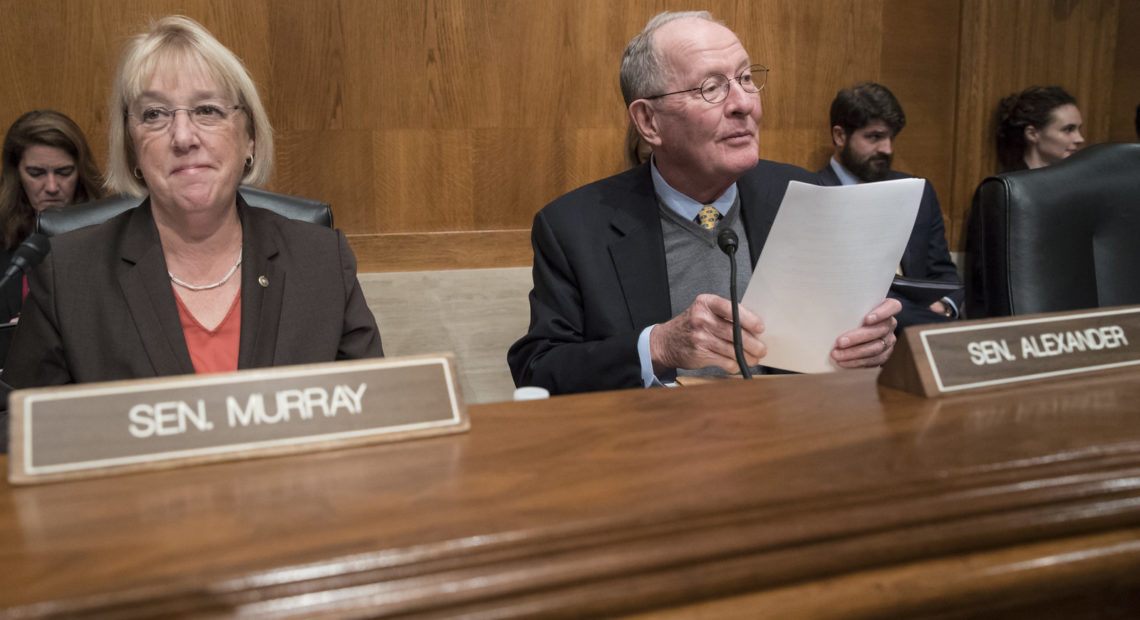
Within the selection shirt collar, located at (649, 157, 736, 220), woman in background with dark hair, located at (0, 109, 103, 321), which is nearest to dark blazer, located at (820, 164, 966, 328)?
shirt collar, located at (649, 157, 736, 220)

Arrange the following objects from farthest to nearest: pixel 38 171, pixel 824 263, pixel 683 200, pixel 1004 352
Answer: pixel 38 171 → pixel 683 200 → pixel 824 263 → pixel 1004 352

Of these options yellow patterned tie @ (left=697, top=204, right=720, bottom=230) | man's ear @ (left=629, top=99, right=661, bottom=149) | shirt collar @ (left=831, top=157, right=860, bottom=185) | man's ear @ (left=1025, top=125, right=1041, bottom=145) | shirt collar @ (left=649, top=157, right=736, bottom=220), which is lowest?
shirt collar @ (left=831, top=157, right=860, bottom=185)

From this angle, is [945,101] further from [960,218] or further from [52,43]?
[52,43]

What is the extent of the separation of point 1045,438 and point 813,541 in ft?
0.91

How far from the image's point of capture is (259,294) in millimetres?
1672

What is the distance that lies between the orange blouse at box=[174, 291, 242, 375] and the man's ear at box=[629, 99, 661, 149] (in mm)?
1002

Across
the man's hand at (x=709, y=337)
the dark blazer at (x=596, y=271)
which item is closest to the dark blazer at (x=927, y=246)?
the dark blazer at (x=596, y=271)

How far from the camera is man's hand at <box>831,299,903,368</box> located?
1470 mm

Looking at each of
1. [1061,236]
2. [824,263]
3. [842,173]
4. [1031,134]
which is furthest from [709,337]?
[1031,134]

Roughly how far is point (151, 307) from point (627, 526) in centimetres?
128

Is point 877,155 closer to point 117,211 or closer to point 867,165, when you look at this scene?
point 867,165

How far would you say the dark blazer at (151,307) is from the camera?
60.7 inches

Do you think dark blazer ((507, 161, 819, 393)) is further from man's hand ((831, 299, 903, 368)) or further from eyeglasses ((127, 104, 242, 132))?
eyeglasses ((127, 104, 242, 132))

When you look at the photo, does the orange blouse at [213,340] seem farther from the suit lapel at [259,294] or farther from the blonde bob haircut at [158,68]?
the blonde bob haircut at [158,68]
